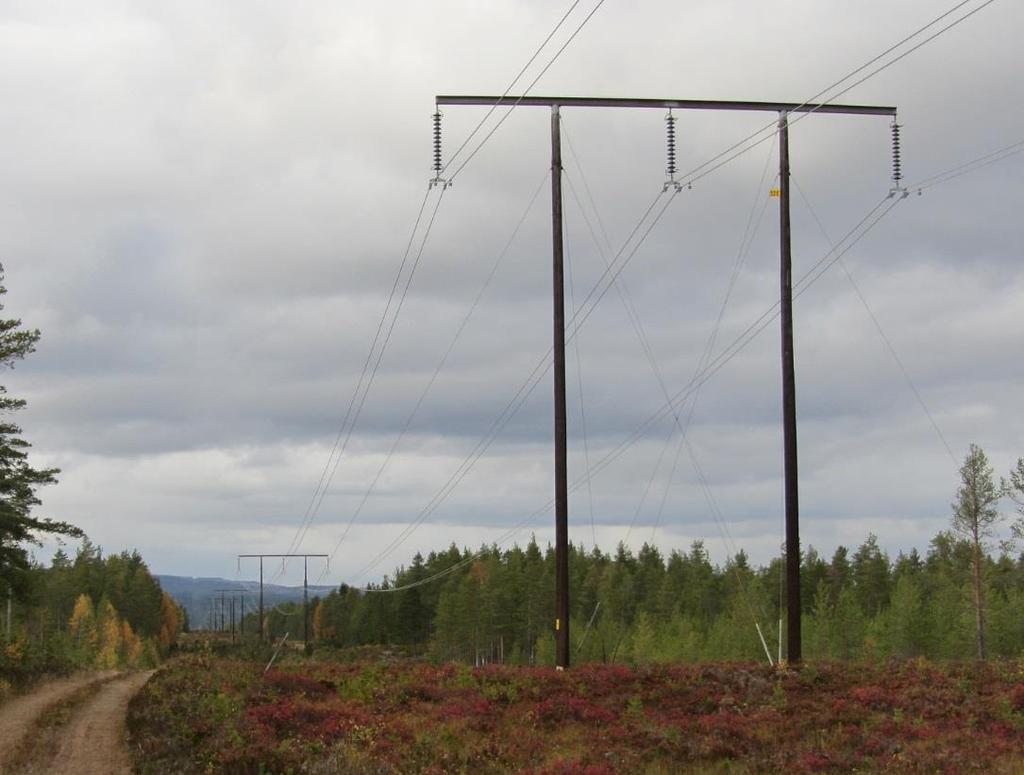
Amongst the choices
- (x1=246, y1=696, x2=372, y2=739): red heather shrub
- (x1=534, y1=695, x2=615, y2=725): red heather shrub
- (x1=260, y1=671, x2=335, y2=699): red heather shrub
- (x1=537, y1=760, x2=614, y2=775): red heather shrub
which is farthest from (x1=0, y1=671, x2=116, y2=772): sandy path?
(x1=534, y1=695, x2=615, y2=725): red heather shrub

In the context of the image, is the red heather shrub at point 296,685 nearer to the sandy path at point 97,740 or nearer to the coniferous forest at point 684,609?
the sandy path at point 97,740

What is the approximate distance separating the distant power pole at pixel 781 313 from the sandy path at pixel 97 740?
1164cm

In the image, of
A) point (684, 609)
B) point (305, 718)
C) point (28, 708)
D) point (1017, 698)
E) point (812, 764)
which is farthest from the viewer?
point (684, 609)

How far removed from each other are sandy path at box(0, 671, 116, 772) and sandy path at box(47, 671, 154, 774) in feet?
3.19

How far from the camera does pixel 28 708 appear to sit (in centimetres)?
3022

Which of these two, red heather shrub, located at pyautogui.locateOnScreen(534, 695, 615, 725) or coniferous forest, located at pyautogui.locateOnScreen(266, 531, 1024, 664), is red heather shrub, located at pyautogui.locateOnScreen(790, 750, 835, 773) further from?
coniferous forest, located at pyautogui.locateOnScreen(266, 531, 1024, 664)

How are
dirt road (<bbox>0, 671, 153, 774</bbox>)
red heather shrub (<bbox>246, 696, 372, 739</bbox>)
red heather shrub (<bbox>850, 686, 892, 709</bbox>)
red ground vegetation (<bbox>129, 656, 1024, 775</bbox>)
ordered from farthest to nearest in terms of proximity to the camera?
red heather shrub (<bbox>850, 686, 892, 709</bbox>) < red heather shrub (<bbox>246, 696, 372, 739</bbox>) < dirt road (<bbox>0, 671, 153, 774</bbox>) < red ground vegetation (<bbox>129, 656, 1024, 775</bbox>)

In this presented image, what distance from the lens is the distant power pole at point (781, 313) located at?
28.2 metres

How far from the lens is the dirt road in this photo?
21.4 metres

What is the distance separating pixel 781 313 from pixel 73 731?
2134 cm

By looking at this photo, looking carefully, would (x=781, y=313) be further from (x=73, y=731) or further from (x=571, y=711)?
(x=73, y=731)

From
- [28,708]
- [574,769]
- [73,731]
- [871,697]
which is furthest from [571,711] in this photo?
[28,708]

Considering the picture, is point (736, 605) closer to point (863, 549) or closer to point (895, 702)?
point (863, 549)

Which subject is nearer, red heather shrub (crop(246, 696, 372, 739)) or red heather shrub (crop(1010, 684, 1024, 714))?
red heather shrub (crop(246, 696, 372, 739))
